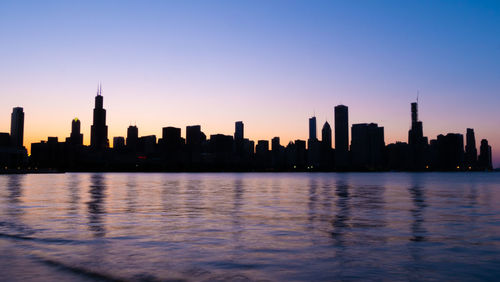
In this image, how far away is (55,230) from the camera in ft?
76.2

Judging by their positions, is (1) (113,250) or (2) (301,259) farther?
(1) (113,250)

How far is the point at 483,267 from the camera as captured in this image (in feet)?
49.1

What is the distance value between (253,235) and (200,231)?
3260 millimetres

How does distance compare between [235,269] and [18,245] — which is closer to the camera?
[235,269]

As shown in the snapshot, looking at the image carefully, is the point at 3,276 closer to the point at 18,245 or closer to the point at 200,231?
the point at 18,245

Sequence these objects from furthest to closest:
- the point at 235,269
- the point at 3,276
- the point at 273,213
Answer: the point at 273,213
the point at 235,269
the point at 3,276

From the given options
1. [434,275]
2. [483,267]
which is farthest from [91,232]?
[483,267]

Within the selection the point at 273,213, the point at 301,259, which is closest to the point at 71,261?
the point at 301,259

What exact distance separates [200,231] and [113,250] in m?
6.70

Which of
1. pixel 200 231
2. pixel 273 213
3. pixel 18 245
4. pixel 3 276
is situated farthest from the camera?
pixel 273 213

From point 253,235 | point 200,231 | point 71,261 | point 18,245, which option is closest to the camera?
point 71,261

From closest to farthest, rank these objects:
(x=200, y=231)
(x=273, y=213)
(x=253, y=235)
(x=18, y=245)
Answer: (x=18, y=245), (x=253, y=235), (x=200, y=231), (x=273, y=213)

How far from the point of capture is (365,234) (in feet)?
73.7

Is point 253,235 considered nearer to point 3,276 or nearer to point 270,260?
point 270,260
